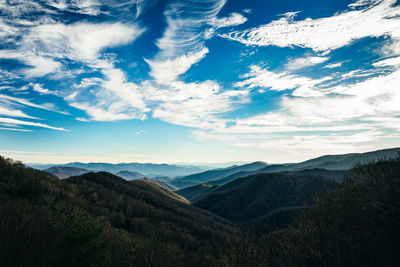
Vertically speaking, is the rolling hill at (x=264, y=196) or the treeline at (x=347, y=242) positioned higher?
the treeline at (x=347, y=242)

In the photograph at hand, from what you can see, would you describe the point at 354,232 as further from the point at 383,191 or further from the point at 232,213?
Answer: the point at 232,213

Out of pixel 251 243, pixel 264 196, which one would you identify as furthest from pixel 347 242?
pixel 264 196

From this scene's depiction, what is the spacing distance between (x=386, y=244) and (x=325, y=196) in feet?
37.6

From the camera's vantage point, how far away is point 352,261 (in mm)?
9219

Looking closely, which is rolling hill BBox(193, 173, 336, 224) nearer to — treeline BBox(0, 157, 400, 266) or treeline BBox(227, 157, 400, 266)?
treeline BBox(227, 157, 400, 266)

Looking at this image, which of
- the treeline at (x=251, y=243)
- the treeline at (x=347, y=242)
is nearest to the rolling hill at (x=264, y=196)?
the treeline at (x=347, y=242)

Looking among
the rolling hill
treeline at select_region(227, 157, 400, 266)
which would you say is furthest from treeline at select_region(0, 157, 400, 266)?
the rolling hill

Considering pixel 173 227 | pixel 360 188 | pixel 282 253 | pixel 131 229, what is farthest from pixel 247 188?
pixel 282 253

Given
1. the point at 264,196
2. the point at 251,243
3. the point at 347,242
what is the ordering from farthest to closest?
the point at 264,196, the point at 347,242, the point at 251,243

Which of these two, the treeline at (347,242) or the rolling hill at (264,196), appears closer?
the treeline at (347,242)

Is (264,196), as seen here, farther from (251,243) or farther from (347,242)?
(251,243)

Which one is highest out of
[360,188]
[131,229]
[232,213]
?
[360,188]

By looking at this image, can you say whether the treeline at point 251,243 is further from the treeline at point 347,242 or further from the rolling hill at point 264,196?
the rolling hill at point 264,196

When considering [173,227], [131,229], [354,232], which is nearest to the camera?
[354,232]
